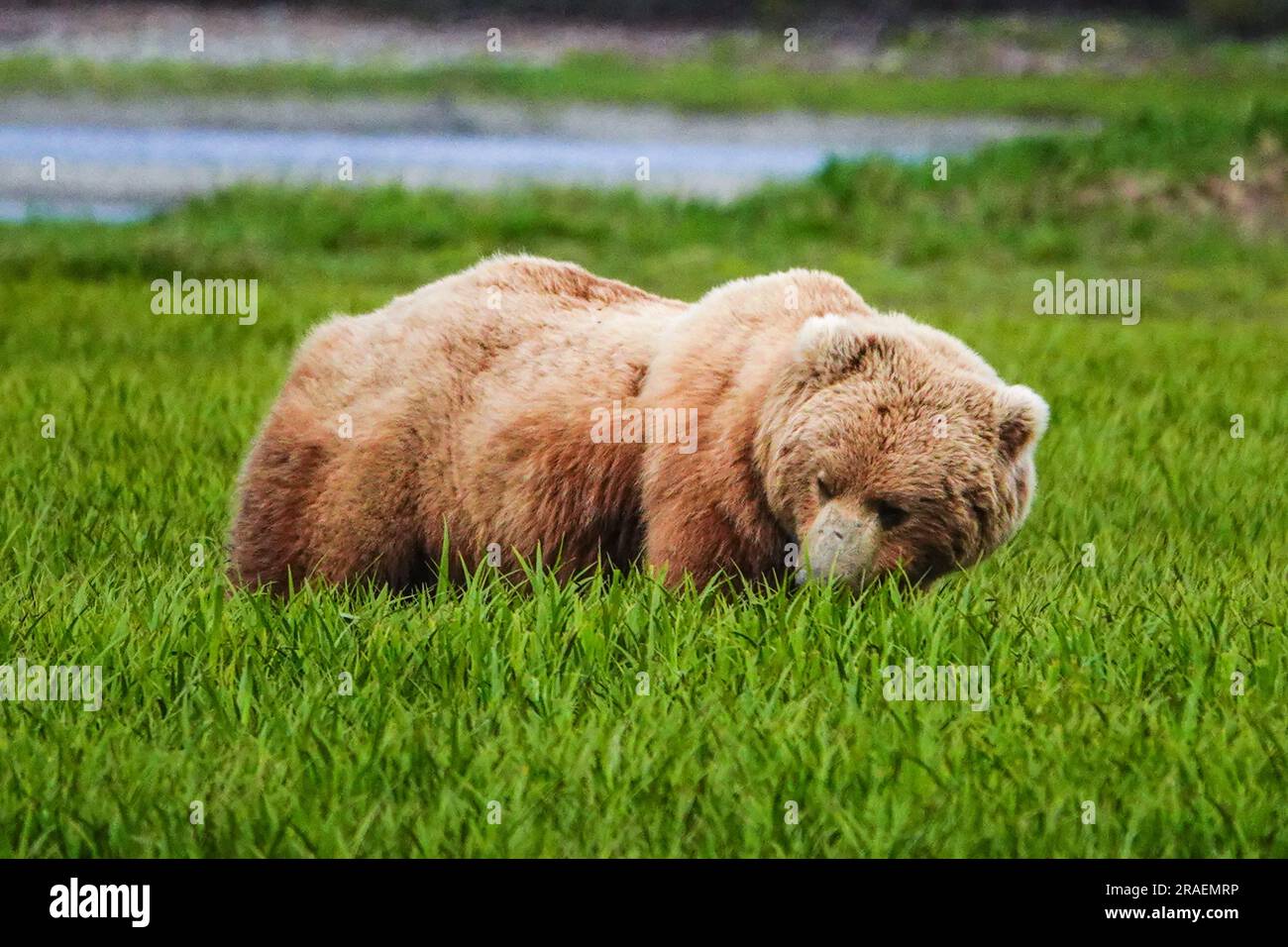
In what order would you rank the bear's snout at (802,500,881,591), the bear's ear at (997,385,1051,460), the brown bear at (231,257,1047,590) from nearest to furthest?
1. the bear's snout at (802,500,881,591)
2. the brown bear at (231,257,1047,590)
3. the bear's ear at (997,385,1051,460)

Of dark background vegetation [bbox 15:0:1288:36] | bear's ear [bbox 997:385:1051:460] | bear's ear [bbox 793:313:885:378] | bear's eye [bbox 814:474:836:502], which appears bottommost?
bear's eye [bbox 814:474:836:502]

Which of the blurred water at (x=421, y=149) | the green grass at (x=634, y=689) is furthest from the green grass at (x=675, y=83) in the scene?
the green grass at (x=634, y=689)

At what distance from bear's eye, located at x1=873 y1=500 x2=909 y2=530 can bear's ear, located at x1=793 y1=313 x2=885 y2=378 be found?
36cm

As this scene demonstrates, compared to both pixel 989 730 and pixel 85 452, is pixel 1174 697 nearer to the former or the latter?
pixel 989 730

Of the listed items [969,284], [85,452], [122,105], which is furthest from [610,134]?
[85,452]

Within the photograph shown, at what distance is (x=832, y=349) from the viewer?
459cm

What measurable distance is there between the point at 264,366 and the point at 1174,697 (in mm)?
6471

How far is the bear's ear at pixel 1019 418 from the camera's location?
4.65m

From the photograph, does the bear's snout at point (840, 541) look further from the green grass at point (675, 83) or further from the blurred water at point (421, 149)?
the green grass at point (675, 83)

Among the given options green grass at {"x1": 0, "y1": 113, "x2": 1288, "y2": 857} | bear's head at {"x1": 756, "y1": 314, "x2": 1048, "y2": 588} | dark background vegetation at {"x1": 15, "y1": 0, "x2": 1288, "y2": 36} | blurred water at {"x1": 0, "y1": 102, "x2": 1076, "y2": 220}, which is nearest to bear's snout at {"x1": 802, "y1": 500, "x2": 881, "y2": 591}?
bear's head at {"x1": 756, "y1": 314, "x2": 1048, "y2": 588}

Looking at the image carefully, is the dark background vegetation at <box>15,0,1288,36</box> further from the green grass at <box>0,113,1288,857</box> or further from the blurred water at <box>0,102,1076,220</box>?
the green grass at <box>0,113,1288,857</box>

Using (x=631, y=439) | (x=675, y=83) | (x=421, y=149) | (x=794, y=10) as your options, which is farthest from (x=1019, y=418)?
(x=675, y=83)

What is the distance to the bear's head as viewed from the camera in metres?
4.48

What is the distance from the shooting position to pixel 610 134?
24.7 meters
